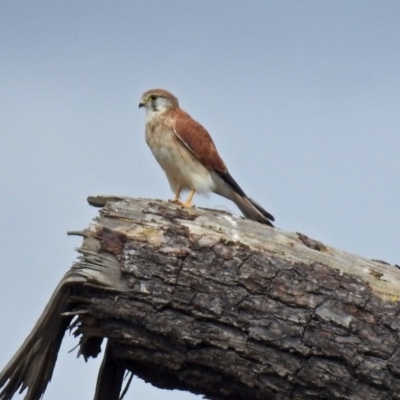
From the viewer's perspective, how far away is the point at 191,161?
5992mm

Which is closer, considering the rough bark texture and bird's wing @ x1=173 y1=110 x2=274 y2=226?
the rough bark texture

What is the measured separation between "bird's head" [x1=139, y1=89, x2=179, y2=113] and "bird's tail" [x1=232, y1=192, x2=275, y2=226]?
102 centimetres

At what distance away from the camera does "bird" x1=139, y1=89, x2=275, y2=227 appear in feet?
19.6

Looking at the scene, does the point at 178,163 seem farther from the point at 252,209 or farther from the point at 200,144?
the point at 252,209

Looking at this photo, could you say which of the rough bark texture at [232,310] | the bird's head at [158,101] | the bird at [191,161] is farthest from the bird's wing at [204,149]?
the rough bark texture at [232,310]

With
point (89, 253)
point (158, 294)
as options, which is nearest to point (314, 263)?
point (158, 294)

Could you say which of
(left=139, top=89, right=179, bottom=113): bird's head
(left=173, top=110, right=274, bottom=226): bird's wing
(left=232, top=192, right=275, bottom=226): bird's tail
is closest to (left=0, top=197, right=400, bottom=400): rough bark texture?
(left=232, top=192, right=275, bottom=226): bird's tail

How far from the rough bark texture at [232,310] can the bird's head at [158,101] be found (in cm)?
228

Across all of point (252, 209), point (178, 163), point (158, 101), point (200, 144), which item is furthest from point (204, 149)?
point (158, 101)

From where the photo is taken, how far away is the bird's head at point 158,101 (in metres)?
6.46

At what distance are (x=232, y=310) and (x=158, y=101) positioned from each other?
2.91 metres

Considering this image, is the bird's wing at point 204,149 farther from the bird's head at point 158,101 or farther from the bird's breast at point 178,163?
the bird's head at point 158,101

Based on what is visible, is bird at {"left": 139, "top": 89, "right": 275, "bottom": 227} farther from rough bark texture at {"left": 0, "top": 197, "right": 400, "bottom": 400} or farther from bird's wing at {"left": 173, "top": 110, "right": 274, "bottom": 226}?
rough bark texture at {"left": 0, "top": 197, "right": 400, "bottom": 400}

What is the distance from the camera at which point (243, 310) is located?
402 centimetres
